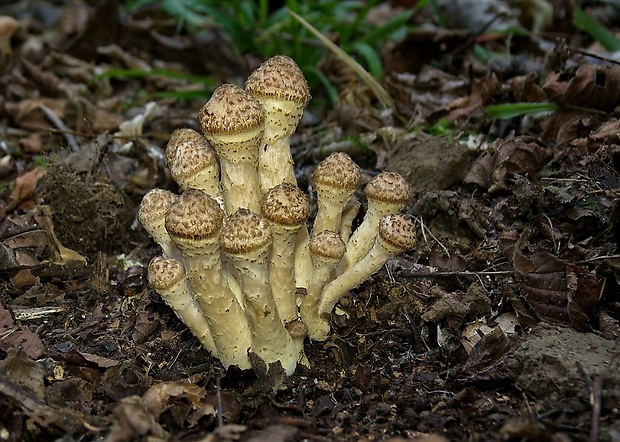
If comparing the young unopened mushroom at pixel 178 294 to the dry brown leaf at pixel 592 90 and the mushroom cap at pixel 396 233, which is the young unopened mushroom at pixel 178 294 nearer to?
the mushroom cap at pixel 396 233

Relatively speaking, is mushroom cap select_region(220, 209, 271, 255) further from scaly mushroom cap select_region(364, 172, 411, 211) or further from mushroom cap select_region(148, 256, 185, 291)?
scaly mushroom cap select_region(364, 172, 411, 211)

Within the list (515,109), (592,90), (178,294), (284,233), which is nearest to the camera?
(284,233)

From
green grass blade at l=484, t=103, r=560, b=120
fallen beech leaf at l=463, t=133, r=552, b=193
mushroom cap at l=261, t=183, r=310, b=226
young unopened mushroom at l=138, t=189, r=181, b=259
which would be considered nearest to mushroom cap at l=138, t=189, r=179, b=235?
young unopened mushroom at l=138, t=189, r=181, b=259

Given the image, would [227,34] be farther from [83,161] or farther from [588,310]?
[588,310]

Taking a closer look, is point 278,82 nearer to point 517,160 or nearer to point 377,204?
point 377,204

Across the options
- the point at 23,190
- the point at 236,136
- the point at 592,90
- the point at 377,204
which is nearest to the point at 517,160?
the point at 592,90

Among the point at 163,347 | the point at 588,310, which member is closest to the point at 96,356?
the point at 163,347
